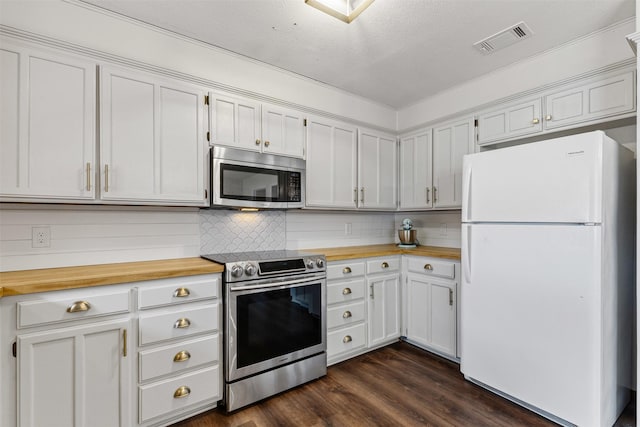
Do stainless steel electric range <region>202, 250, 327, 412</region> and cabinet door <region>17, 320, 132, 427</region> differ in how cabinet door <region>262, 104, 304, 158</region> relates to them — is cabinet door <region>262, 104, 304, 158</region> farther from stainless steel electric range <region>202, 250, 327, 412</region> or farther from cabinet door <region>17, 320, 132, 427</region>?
cabinet door <region>17, 320, 132, 427</region>

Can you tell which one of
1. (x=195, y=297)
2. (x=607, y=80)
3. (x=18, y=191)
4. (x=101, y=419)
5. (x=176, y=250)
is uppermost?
(x=607, y=80)

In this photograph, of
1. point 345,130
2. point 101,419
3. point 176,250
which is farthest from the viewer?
point 345,130

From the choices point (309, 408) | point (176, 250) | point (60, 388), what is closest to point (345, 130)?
point (176, 250)

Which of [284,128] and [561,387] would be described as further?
[284,128]

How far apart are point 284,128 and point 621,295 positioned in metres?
2.66

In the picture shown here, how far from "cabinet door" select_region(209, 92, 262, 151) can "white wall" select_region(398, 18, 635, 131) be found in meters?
1.85

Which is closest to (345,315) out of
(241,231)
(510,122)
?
(241,231)

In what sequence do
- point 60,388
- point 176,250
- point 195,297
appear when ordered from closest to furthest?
point 60,388 < point 195,297 < point 176,250

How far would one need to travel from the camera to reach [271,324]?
2230 mm

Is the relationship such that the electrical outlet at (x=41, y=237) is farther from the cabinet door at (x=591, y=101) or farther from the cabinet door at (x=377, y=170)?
the cabinet door at (x=591, y=101)

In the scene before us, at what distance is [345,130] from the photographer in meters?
3.18

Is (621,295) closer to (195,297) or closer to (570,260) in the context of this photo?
(570,260)

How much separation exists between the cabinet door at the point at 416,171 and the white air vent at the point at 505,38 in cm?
104

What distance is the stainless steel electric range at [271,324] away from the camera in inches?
80.6
